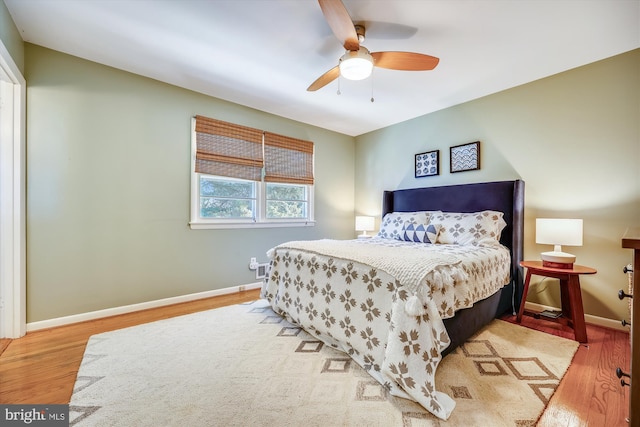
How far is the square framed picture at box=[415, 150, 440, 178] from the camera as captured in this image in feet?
12.1

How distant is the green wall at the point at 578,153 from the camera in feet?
7.68

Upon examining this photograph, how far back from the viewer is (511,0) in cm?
178

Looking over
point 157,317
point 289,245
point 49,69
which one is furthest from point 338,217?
point 49,69

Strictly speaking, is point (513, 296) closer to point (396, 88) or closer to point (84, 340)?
point (396, 88)

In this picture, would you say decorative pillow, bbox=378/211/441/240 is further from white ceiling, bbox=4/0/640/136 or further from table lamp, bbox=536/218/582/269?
white ceiling, bbox=4/0/640/136

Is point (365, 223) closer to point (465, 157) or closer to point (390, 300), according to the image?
point (465, 157)

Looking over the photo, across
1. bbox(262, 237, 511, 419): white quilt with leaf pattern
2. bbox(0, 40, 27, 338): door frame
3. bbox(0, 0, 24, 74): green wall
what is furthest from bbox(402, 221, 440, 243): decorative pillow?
bbox(0, 0, 24, 74): green wall

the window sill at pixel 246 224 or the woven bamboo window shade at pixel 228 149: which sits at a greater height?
the woven bamboo window shade at pixel 228 149

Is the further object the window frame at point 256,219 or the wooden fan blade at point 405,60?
the window frame at point 256,219

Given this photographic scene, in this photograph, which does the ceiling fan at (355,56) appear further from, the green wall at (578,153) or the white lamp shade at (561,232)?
the white lamp shade at (561,232)

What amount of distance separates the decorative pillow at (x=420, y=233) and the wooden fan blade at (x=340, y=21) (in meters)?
1.98

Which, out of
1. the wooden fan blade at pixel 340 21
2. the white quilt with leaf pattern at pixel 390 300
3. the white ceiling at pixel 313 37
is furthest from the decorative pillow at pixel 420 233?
the wooden fan blade at pixel 340 21

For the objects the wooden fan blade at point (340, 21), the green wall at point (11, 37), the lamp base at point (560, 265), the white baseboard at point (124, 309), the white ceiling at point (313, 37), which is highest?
the white ceiling at point (313, 37)

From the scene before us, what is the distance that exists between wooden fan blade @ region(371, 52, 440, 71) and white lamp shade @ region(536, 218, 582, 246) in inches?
67.6
